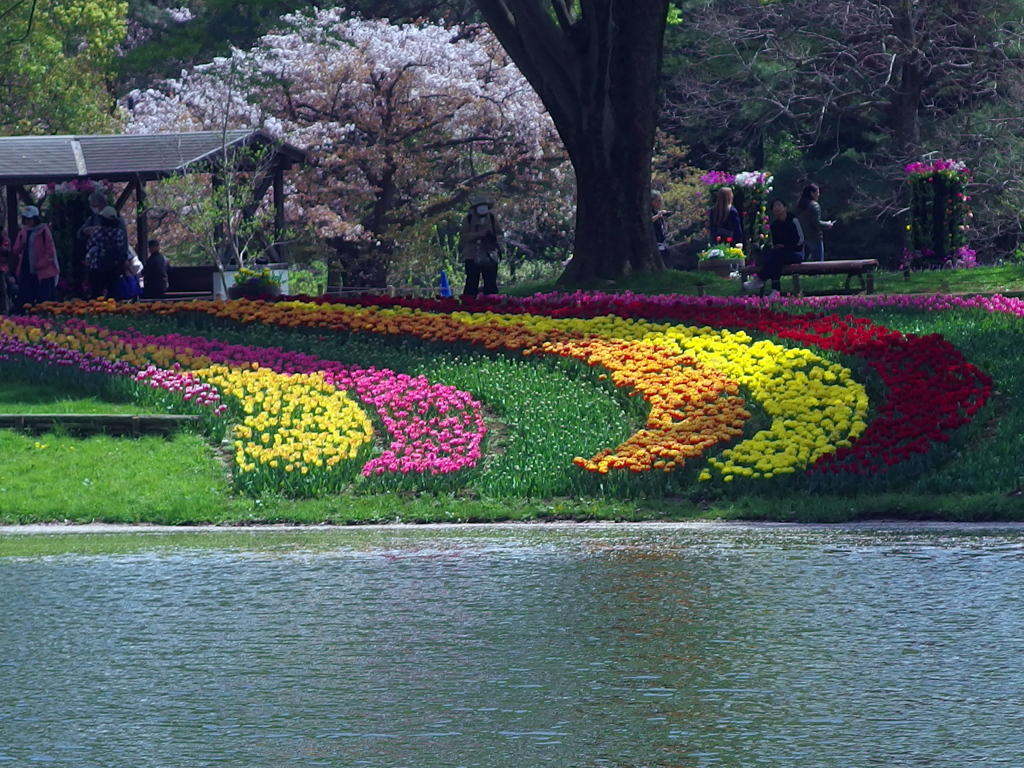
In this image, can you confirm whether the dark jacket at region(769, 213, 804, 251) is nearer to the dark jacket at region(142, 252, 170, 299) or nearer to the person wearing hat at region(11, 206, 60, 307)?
the person wearing hat at region(11, 206, 60, 307)

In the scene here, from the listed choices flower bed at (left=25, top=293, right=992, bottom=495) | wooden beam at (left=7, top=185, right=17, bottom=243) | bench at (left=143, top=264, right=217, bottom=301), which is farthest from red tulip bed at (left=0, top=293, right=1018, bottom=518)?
wooden beam at (left=7, top=185, right=17, bottom=243)

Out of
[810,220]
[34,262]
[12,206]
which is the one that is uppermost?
[12,206]

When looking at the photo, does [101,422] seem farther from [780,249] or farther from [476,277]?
[780,249]

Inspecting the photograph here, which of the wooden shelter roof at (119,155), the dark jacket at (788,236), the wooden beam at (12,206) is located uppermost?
the wooden shelter roof at (119,155)

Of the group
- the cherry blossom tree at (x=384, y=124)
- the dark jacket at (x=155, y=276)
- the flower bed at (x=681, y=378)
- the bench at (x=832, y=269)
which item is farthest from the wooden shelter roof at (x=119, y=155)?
the bench at (x=832, y=269)

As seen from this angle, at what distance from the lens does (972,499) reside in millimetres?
10992

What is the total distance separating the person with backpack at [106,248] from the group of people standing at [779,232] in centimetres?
843

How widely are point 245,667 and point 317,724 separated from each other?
3.07 feet

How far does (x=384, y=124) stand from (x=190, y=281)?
850 centimetres

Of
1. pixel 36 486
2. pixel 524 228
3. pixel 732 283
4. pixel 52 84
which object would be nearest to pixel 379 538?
pixel 36 486

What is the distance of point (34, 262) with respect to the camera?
21484mm

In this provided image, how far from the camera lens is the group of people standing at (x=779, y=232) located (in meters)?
20.7

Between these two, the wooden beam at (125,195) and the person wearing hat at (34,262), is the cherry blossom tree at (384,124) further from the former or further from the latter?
the person wearing hat at (34,262)

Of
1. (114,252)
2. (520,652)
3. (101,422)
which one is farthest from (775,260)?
Answer: (520,652)
